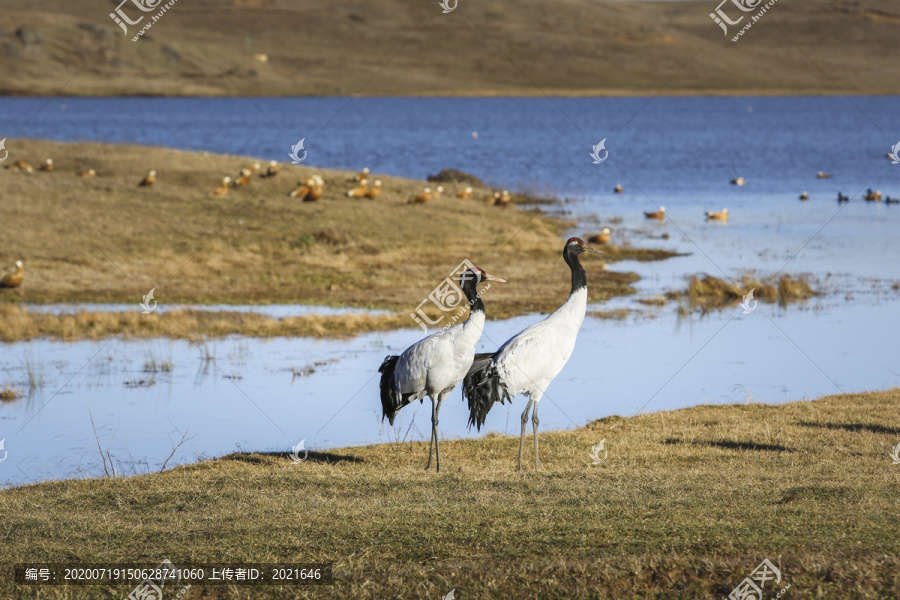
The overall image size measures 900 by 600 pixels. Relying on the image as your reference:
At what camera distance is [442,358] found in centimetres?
1204

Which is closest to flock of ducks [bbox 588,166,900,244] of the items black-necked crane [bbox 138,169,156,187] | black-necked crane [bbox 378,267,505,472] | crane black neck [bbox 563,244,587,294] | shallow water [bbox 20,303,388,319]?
shallow water [bbox 20,303,388,319]

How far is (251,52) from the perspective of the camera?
18288 centimetres

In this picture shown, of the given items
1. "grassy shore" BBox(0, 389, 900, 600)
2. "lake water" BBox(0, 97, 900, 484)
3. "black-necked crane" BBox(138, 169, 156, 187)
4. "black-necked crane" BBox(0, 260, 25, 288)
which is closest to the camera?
"grassy shore" BBox(0, 389, 900, 600)

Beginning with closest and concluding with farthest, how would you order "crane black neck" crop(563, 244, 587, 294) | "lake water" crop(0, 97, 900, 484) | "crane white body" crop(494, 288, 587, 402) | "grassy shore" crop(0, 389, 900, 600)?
"grassy shore" crop(0, 389, 900, 600) < "crane white body" crop(494, 288, 587, 402) < "crane black neck" crop(563, 244, 587, 294) < "lake water" crop(0, 97, 900, 484)

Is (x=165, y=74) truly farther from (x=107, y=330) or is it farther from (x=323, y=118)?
(x=107, y=330)

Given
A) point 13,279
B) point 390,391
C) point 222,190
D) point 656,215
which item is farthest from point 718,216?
point 390,391

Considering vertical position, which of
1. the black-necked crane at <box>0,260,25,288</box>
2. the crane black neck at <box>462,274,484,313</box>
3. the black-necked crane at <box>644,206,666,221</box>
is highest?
the black-necked crane at <box>644,206,666,221</box>

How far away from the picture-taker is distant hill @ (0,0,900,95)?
6501 inches

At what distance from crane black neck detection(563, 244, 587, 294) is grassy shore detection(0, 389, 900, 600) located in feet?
6.90

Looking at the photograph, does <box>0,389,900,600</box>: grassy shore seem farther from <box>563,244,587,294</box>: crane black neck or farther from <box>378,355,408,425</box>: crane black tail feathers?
<box>563,244,587,294</box>: crane black neck

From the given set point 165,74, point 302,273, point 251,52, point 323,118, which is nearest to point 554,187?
point 302,273

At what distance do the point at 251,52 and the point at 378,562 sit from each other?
18342 cm

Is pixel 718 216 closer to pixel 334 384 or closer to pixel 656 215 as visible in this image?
pixel 656 215

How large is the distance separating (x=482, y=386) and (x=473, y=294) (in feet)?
4.04
